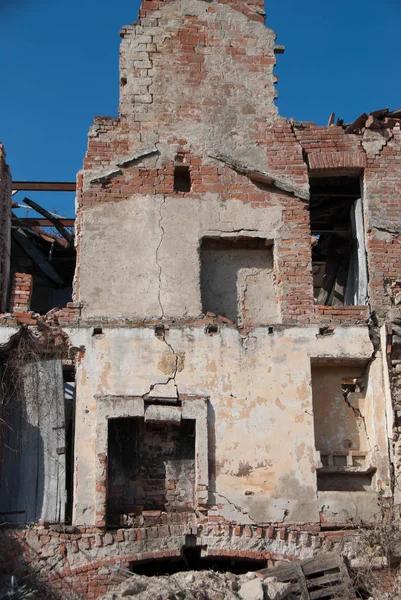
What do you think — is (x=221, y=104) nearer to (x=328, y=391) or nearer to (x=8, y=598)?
(x=328, y=391)

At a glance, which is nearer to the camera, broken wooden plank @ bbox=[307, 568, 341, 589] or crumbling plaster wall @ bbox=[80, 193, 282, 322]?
broken wooden plank @ bbox=[307, 568, 341, 589]

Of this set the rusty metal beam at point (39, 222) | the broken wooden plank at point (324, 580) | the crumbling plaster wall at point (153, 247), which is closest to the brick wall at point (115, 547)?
the broken wooden plank at point (324, 580)

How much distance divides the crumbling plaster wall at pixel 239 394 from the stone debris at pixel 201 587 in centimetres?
86

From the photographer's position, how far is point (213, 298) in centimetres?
1337

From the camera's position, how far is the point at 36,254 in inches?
634

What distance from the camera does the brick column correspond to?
13125 millimetres

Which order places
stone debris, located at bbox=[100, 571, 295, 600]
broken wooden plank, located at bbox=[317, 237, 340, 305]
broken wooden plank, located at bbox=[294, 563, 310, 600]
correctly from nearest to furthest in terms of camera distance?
stone debris, located at bbox=[100, 571, 295, 600] < broken wooden plank, located at bbox=[294, 563, 310, 600] < broken wooden plank, located at bbox=[317, 237, 340, 305]

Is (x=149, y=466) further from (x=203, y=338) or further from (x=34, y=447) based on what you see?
(x=203, y=338)

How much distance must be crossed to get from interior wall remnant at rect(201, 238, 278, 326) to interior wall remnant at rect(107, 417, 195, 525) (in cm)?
176

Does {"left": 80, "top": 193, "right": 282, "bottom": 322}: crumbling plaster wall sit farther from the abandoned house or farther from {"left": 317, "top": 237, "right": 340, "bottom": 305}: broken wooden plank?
Result: {"left": 317, "top": 237, "right": 340, "bottom": 305}: broken wooden plank

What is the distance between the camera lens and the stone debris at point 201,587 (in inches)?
428

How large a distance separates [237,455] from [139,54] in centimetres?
587

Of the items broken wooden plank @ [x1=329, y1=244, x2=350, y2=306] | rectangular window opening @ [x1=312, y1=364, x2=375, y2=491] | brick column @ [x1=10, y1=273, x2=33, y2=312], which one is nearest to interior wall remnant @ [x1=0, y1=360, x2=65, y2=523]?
brick column @ [x1=10, y1=273, x2=33, y2=312]

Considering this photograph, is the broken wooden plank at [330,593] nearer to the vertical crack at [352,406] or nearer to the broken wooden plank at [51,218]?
the vertical crack at [352,406]
